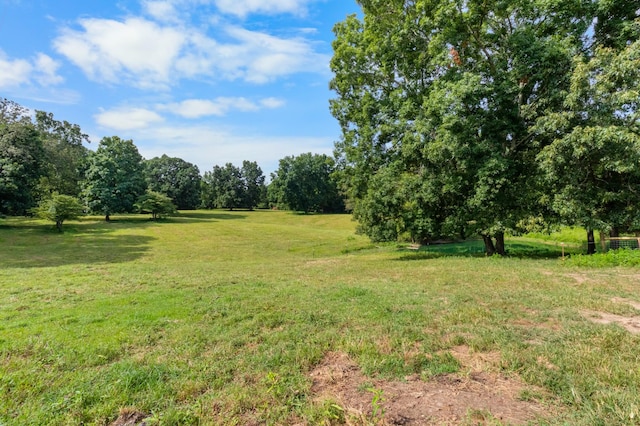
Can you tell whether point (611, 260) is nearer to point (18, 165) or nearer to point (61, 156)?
Answer: point (18, 165)

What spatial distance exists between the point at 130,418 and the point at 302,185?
5780 cm

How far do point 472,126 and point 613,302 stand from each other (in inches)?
315

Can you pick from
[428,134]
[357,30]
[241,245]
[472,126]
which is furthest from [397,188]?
[241,245]

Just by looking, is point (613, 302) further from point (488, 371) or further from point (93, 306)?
point (93, 306)

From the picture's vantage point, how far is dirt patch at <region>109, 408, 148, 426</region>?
2826 mm

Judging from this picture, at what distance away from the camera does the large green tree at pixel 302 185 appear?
194 ft

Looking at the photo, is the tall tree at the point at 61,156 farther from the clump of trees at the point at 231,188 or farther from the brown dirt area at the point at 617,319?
the brown dirt area at the point at 617,319

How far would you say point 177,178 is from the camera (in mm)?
63094

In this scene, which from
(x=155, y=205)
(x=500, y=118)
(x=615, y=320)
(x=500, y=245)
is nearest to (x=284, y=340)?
(x=615, y=320)

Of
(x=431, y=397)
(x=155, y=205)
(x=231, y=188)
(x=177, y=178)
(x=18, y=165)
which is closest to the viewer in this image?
(x=431, y=397)

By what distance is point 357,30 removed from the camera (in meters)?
16.4

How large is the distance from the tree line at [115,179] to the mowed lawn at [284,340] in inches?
491

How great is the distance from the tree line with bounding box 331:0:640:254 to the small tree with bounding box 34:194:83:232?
1080 inches

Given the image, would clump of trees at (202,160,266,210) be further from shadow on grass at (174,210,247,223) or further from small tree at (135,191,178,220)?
small tree at (135,191,178,220)
